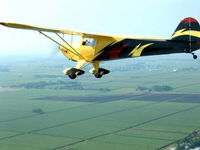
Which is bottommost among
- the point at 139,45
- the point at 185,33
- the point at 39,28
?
the point at 139,45

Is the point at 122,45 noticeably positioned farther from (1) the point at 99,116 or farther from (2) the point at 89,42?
(1) the point at 99,116

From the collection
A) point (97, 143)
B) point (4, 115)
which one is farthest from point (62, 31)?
point (4, 115)

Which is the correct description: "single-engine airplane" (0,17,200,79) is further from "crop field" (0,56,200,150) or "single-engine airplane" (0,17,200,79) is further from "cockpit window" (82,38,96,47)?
"crop field" (0,56,200,150)

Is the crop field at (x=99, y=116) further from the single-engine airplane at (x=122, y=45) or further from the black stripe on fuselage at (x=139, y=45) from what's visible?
the black stripe on fuselage at (x=139, y=45)

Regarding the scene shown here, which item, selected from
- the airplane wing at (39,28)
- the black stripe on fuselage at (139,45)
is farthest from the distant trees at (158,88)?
the airplane wing at (39,28)

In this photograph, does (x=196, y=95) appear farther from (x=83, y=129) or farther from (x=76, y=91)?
(x=83, y=129)

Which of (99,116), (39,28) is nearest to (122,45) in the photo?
(39,28)
